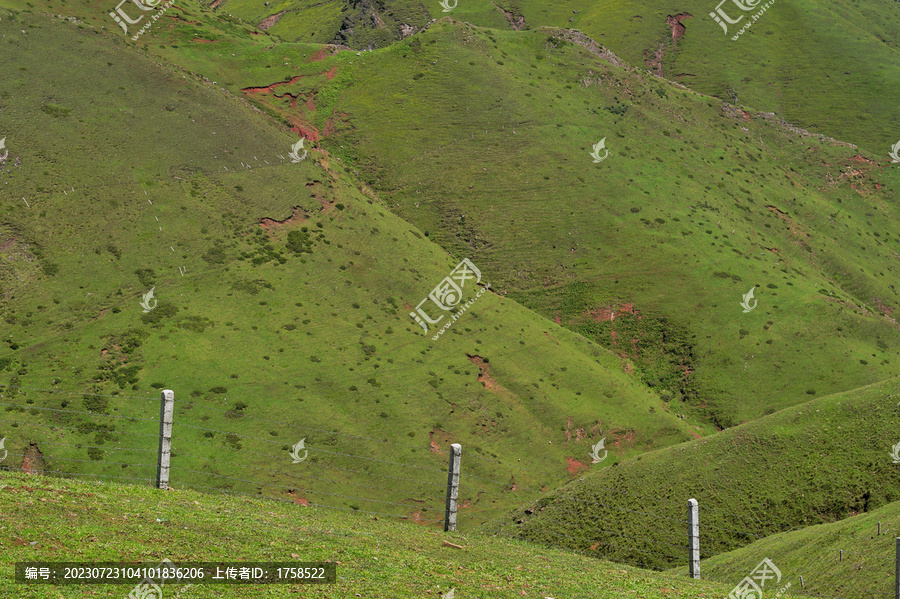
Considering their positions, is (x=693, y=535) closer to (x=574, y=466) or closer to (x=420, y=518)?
(x=420, y=518)

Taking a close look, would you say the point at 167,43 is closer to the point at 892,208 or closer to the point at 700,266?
the point at 700,266

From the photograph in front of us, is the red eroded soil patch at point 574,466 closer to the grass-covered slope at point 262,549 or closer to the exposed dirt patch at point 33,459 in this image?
the grass-covered slope at point 262,549

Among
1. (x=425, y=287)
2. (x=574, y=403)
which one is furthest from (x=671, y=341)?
(x=425, y=287)

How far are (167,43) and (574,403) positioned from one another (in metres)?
68.6

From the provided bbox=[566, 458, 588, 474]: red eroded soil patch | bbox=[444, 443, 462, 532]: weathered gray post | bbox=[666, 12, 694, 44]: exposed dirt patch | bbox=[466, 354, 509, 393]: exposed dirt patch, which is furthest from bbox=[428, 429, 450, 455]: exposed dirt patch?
bbox=[666, 12, 694, 44]: exposed dirt patch

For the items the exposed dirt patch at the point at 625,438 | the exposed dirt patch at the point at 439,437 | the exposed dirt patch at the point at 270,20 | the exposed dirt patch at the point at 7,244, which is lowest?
the exposed dirt patch at the point at 270,20

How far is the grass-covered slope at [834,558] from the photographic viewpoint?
20.9 meters

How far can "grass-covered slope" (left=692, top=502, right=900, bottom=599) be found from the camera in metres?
20.9

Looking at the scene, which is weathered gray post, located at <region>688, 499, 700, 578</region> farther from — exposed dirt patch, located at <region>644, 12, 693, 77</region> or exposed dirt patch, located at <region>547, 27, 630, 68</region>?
exposed dirt patch, located at <region>644, 12, 693, 77</region>

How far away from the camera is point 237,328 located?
54344mm

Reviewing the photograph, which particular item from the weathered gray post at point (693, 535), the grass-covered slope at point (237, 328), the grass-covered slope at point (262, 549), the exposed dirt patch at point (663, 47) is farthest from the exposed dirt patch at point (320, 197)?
the exposed dirt patch at point (663, 47)

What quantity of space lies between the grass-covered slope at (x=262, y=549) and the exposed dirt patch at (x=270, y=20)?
616 ft

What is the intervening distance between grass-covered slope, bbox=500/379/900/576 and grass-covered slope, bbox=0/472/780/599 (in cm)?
1307

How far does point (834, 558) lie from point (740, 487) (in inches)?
462
